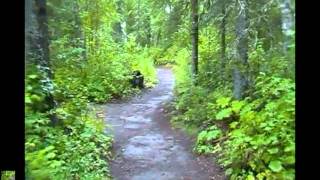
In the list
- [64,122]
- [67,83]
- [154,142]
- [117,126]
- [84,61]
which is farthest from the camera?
[84,61]

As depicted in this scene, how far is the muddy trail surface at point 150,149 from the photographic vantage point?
5312mm

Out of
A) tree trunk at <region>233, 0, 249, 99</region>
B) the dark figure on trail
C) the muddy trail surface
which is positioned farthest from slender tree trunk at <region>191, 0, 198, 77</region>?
the dark figure on trail

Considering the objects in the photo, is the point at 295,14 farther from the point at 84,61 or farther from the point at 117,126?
the point at 84,61

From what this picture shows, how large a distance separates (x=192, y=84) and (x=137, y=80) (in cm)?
464

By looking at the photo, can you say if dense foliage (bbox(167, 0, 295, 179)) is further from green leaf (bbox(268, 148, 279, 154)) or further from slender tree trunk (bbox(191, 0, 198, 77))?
slender tree trunk (bbox(191, 0, 198, 77))

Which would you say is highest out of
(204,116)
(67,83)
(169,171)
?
(67,83)

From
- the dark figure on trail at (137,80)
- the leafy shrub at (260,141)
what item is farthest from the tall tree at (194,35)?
the dark figure on trail at (137,80)

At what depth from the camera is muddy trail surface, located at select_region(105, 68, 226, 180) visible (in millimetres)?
5312

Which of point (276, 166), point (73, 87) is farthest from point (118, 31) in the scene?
point (276, 166)

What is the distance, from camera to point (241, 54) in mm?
6410

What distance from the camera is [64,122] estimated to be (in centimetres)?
519

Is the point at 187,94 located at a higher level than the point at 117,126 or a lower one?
higher
